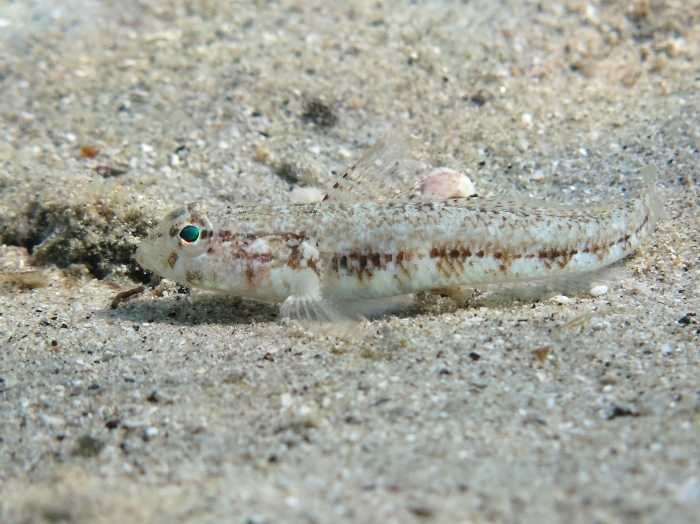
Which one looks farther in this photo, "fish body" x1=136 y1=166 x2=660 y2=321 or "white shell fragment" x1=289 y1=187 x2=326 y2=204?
"white shell fragment" x1=289 y1=187 x2=326 y2=204

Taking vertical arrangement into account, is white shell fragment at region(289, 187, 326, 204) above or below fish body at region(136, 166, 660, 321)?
above

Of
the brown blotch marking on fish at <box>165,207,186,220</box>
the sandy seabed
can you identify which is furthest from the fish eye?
the sandy seabed

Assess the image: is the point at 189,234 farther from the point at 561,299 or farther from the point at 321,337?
the point at 561,299

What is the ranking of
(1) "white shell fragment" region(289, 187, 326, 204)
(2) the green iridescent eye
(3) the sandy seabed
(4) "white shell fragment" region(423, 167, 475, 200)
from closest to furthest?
(3) the sandy seabed < (2) the green iridescent eye < (4) "white shell fragment" region(423, 167, 475, 200) < (1) "white shell fragment" region(289, 187, 326, 204)

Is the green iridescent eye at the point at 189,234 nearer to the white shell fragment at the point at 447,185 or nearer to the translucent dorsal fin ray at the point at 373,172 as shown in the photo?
the translucent dorsal fin ray at the point at 373,172

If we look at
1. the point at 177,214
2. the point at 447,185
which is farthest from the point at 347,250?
the point at 447,185

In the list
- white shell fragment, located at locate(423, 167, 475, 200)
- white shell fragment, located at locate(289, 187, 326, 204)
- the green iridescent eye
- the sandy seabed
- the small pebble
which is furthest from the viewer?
white shell fragment, located at locate(289, 187, 326, 204)

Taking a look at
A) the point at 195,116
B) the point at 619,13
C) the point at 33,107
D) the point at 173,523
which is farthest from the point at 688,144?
the point at 33,107

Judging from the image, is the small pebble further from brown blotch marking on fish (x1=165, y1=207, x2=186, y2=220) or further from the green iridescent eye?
brown blotch marking on fish (x1=165, y1=207, x2=186, y2=220)
